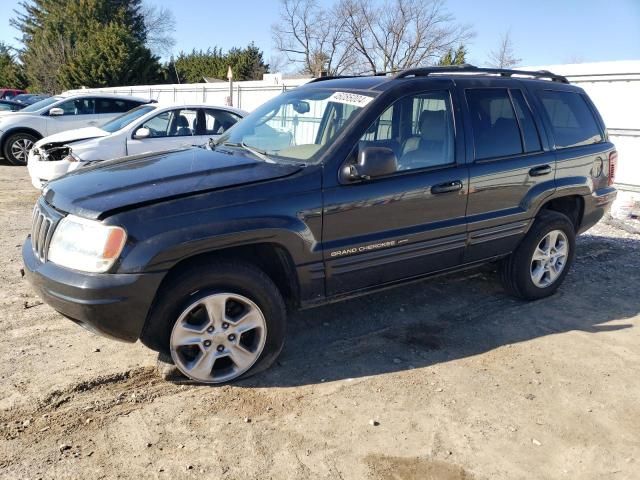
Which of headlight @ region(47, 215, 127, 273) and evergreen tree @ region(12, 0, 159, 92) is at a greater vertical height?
evergreen tree @ region(12, 0, 159, 92)

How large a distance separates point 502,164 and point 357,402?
2.26 m

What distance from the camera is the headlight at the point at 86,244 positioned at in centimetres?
289

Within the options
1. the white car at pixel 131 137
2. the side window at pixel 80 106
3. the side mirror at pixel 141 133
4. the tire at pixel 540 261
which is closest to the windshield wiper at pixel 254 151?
the tire at pixel 540 261

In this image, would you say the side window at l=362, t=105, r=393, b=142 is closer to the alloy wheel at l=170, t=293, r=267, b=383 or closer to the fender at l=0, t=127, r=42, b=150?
the alloy wheel at l=170, t=293, r=267, b=383

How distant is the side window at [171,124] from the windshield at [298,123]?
4659mm

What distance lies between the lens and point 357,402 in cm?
327

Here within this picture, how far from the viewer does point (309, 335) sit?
162 inches

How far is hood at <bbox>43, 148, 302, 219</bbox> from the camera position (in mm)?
3059

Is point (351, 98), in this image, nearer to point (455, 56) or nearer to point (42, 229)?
point (42, 229)

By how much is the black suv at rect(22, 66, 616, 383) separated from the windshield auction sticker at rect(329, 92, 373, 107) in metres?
0.02

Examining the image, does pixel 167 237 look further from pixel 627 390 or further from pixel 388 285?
pixel 627 390

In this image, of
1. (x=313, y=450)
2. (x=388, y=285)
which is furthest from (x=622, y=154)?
(x=313, y=450)

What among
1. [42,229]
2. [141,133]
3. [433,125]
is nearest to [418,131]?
[433,125]

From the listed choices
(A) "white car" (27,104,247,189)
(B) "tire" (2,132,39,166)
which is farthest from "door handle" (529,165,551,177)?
(B) "tire" (2,132,39,166)
